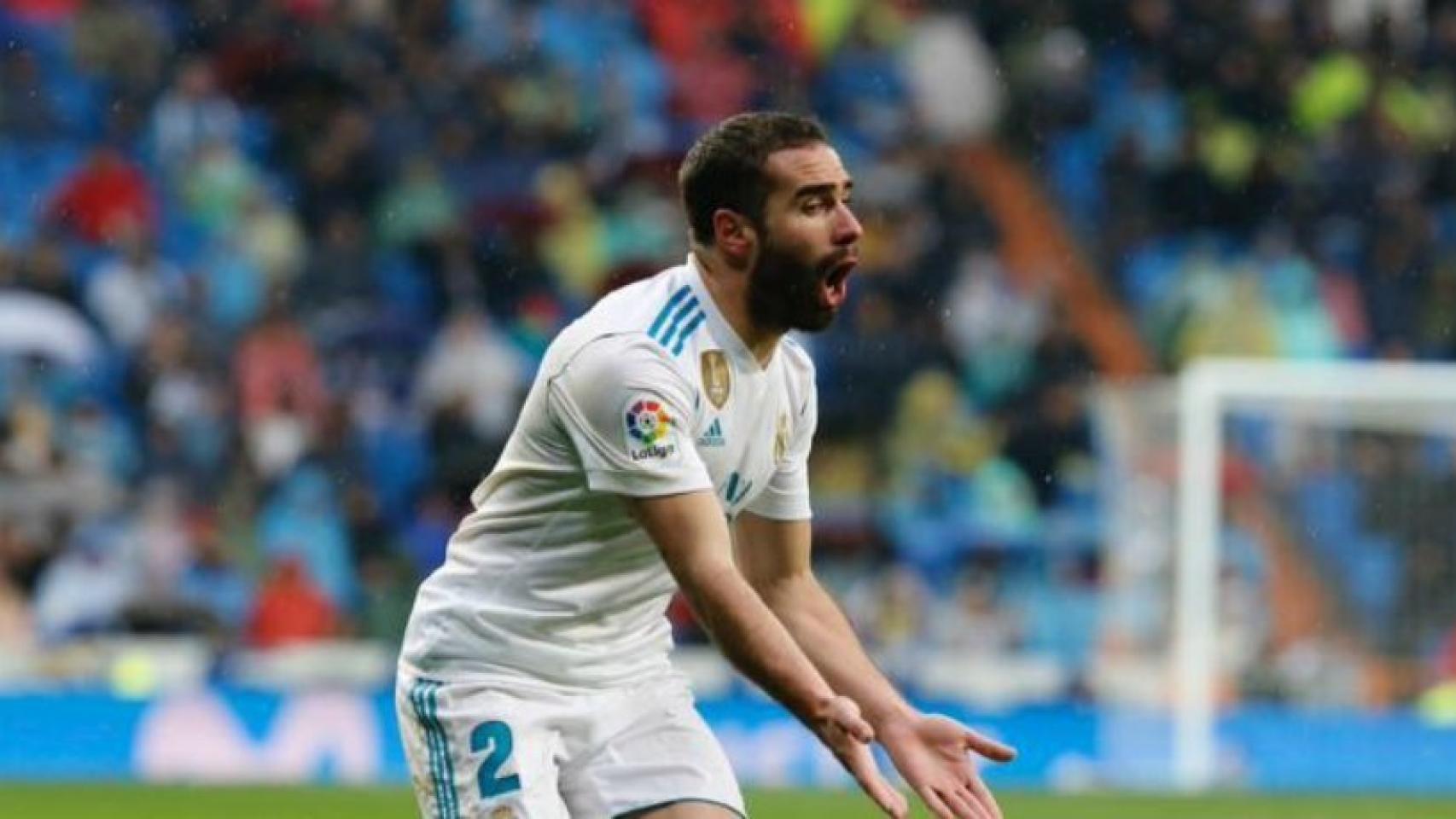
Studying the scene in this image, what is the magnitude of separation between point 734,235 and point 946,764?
1033mm

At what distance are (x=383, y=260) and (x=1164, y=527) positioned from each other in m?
4.67

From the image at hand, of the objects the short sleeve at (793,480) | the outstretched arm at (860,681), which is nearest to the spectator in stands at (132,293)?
the outstretched arm at (860,681)

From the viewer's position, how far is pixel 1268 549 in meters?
15.4

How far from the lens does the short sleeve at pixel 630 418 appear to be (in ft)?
16.5

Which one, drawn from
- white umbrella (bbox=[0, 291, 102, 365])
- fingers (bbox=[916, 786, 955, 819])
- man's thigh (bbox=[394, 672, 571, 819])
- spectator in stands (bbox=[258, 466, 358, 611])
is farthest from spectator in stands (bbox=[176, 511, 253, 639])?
fingers (bbox=[916, 786, 955, 819])

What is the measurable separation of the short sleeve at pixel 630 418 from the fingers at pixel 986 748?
62 centimetres

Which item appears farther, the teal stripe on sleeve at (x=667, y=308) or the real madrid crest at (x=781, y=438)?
the real madrid crest at (x=781, y=438)

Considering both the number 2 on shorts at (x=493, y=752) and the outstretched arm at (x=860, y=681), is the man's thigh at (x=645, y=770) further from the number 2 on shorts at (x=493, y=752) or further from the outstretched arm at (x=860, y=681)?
the outstretched arm at (x=860, y=681)

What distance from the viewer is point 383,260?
16641mm

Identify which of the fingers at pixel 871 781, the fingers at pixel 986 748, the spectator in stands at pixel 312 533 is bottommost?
the fingers at pixel 871 781

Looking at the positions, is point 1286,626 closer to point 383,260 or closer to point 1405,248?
point 1405,248

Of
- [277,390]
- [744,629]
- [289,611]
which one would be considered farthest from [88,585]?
[744,629]

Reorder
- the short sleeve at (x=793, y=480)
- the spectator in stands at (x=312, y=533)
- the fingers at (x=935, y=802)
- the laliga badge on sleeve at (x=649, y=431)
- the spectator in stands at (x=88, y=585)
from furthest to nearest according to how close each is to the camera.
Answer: the spectator in stands at (x=312, y=533)
the spectator in stands at (x=88, y=585)
the short sleeve at (x=793, y=480)
the laliga badge on sleeve at (x=649, y=431)
the fingers at (x=935, y=802)

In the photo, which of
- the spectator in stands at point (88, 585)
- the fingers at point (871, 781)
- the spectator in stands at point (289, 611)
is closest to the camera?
the fingers at point (871, 781)
